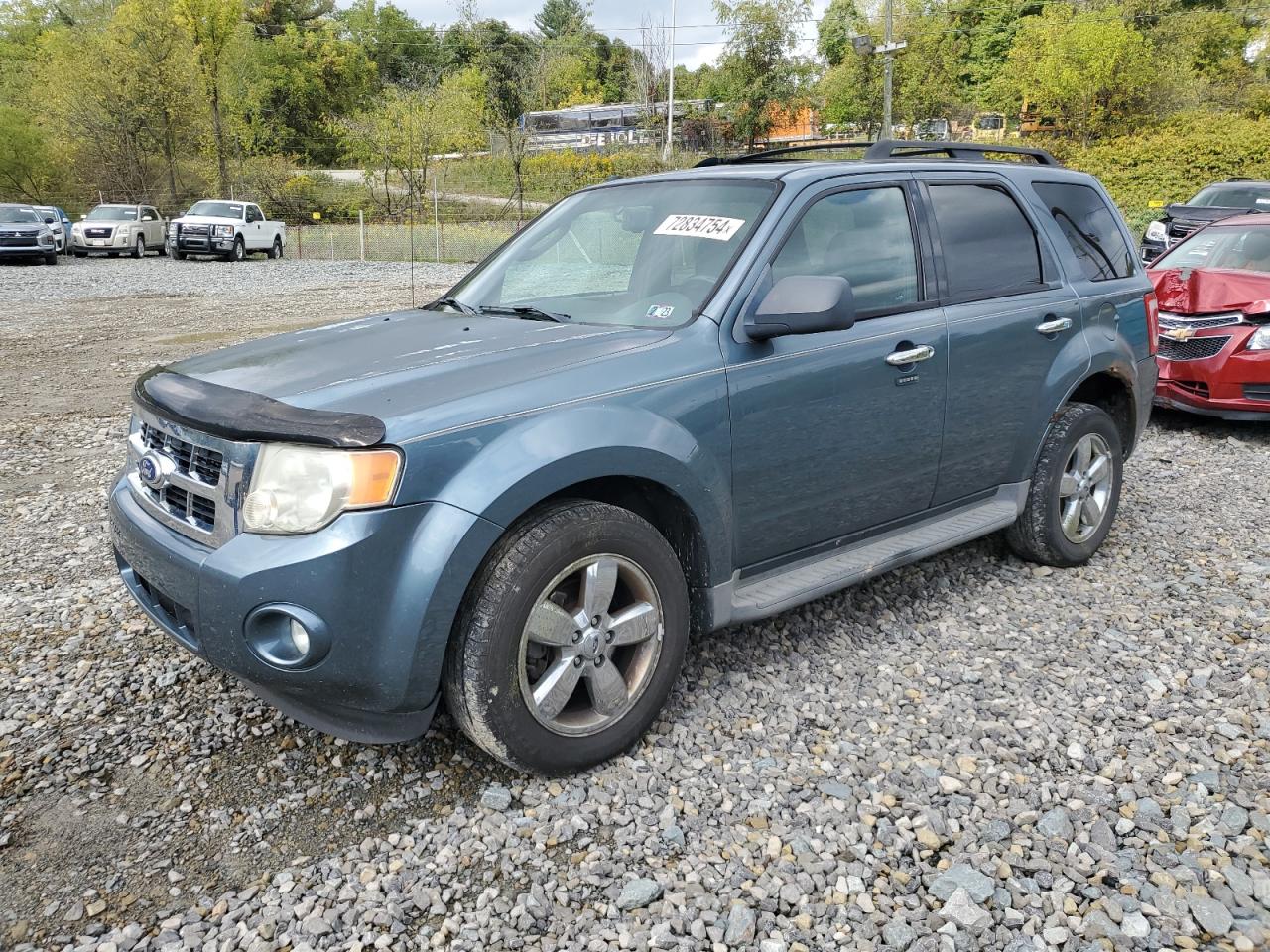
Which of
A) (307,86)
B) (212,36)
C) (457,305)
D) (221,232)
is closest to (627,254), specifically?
(457,305)

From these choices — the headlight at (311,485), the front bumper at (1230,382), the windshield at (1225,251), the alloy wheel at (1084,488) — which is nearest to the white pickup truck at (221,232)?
the windshield at (1225,251)

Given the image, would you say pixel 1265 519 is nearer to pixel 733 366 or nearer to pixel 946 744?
pixel 946 744

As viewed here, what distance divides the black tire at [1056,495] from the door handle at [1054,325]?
390mm

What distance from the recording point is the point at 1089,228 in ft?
16.3

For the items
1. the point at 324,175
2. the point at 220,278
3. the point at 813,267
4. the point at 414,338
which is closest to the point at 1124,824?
the point at 813,267

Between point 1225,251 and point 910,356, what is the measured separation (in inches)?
244

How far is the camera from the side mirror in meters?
3.25

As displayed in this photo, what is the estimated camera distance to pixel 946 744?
11.0ft

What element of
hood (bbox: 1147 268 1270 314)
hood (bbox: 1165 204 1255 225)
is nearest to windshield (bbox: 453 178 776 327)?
hood (bbox: 1147 268 1270 314)

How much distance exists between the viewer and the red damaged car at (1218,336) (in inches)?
294

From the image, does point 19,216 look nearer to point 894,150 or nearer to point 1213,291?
point 1213,291

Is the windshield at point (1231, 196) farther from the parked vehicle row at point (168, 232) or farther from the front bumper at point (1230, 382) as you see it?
the parked vehicle row at point (168, 232)

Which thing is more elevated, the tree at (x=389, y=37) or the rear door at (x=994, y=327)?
the tree at (x=389, y=37)

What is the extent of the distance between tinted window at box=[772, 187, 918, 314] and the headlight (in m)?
1.61
